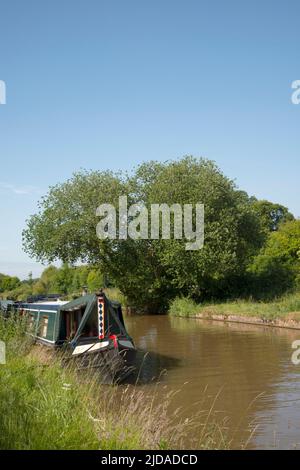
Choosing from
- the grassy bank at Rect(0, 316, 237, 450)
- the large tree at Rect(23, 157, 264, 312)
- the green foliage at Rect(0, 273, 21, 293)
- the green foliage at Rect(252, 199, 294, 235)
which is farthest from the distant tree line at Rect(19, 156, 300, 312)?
the green foliage at Rect(0, 273, 21, 293)

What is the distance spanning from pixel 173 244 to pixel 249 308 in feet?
23.7

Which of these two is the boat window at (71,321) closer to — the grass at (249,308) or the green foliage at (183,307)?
the grass at (249,308)

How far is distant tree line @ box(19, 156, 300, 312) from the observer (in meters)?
31.7

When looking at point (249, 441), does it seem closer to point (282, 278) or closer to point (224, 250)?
point (224, 250)

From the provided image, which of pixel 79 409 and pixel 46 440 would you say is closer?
pixel 46 440

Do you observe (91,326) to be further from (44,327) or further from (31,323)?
(44,327)

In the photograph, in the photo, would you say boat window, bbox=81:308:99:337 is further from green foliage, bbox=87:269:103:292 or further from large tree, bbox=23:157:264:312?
green foliage, bbox=87:269:103:292

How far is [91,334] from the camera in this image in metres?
14.8

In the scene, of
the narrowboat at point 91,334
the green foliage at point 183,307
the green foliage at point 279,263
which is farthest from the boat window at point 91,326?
the green foliage at point 279,263

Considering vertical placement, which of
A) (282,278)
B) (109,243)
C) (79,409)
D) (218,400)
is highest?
(109,243)

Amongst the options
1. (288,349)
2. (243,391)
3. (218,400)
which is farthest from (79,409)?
(288,349)

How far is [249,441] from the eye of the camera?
8312 mm

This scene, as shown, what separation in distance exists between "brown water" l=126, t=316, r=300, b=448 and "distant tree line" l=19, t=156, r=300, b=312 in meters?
7.60
